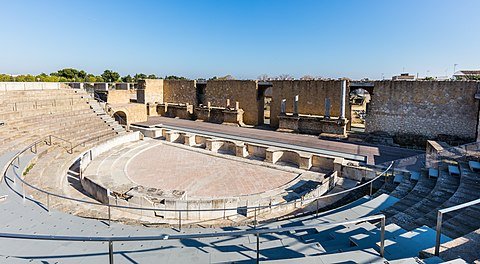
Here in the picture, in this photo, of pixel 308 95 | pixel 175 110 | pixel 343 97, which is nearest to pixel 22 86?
pixel 175 110

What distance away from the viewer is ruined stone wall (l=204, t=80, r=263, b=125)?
22438 millimetres

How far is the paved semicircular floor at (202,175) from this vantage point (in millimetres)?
9953

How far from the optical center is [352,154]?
13.1 m

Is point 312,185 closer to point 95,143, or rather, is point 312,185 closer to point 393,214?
point 393,214

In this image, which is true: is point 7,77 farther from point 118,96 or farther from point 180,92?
point 180,92

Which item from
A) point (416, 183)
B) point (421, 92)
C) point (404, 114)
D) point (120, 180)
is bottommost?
point (120, 180)

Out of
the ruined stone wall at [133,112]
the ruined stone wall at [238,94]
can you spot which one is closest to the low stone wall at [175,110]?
the ruined stone wall at [238,94]

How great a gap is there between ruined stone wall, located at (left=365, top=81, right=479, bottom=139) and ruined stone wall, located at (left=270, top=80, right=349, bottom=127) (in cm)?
209

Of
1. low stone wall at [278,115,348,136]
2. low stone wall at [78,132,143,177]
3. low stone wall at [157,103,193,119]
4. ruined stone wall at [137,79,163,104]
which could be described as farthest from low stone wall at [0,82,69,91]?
low stone wall at [278,115,348,136]

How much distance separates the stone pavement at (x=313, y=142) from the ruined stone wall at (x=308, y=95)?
269 centimetres

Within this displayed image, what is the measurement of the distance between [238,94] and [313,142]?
939 cm

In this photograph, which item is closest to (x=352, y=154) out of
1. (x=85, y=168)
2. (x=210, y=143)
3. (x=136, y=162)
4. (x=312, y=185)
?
(x=312, y=185)

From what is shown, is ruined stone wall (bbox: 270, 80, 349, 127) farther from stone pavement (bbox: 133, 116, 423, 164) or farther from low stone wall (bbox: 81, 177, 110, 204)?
low stone wall (bbox: 81, 177, 110, 204)

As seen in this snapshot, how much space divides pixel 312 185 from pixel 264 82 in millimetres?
13481
